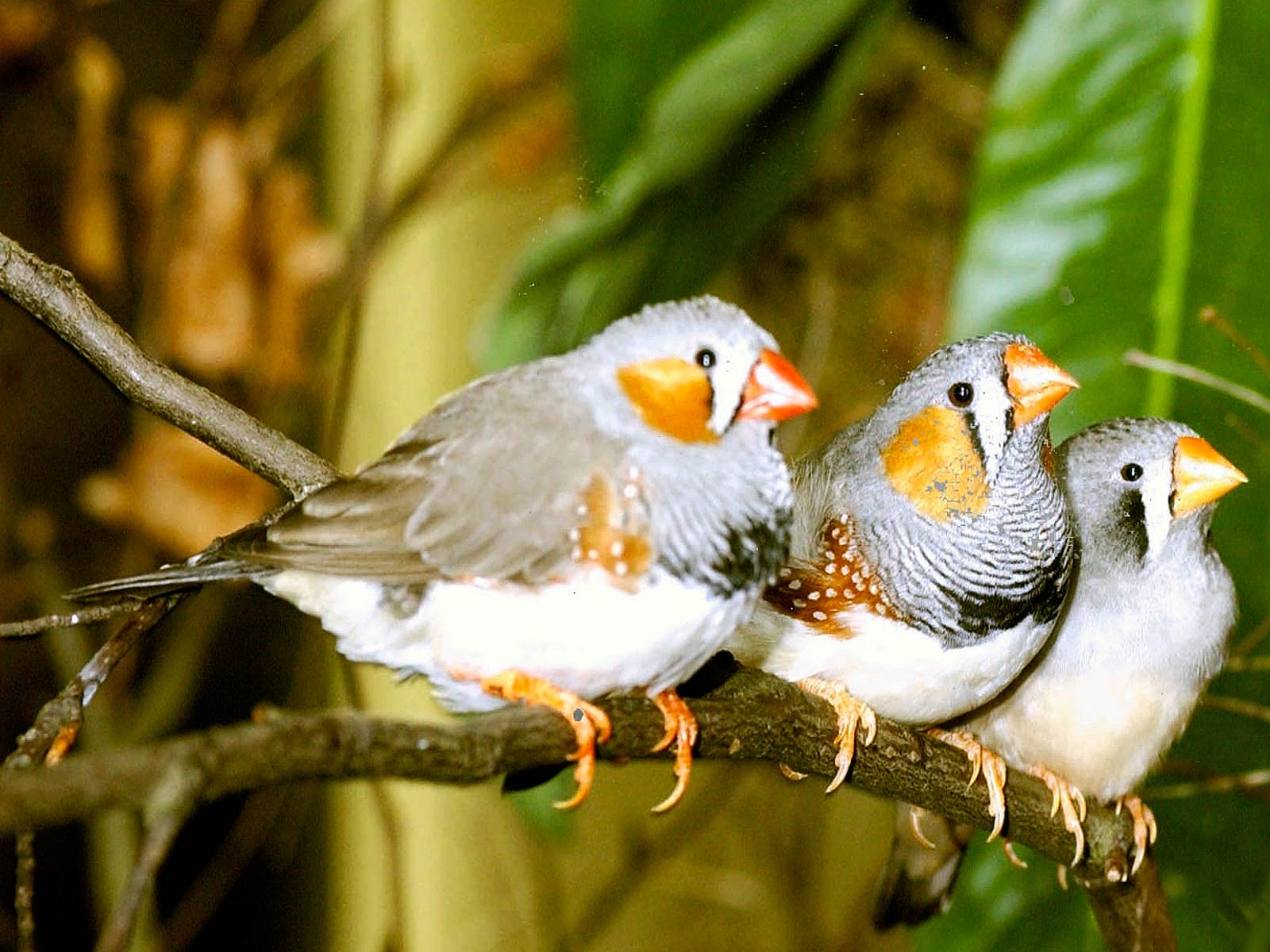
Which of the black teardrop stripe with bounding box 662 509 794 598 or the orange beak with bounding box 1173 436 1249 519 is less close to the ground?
the black teardrop stripe with bounding box 662 509 794 598

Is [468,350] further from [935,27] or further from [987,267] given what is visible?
[935,27]

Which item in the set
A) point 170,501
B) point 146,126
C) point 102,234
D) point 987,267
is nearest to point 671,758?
point 987,267

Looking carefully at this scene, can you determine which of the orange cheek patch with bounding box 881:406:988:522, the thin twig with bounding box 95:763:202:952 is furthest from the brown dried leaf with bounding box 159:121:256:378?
the thin twig with bounding box 95:763:202:952

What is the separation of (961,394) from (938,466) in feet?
0.16

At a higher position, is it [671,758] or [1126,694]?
[671,758]

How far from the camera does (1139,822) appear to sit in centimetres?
92

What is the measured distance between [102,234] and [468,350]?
26.3 inches

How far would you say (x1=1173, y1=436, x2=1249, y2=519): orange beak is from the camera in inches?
31.4

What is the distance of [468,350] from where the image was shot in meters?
1.08

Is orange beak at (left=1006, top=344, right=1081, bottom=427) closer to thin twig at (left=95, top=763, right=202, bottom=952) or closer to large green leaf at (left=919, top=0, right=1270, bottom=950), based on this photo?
large green leaf at (left=919, top=0, right=1270, bottom=950)

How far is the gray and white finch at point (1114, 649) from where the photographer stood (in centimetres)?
86

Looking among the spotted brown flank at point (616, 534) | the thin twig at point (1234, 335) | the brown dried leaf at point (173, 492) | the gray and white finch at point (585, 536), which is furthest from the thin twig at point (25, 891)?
the brown dried leaf at point (173, 492)

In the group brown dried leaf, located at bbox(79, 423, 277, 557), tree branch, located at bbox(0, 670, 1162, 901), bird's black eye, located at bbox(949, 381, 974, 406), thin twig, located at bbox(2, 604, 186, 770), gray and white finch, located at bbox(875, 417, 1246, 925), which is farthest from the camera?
brown dried leaf, located at bbox(79, 423, 277, 557)

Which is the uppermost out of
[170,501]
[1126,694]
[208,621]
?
[1126,694]
